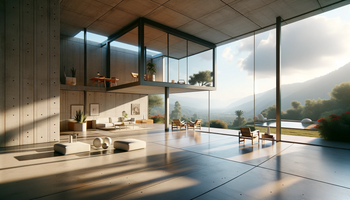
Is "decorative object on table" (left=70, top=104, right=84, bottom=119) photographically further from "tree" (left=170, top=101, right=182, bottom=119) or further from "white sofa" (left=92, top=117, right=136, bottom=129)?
"tree" (left=170, top=101, right=182, bottom=119)

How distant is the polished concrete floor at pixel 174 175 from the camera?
295cm

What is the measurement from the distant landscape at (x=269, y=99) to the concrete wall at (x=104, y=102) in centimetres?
1701

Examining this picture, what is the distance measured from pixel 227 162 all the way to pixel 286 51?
28303 millimetres

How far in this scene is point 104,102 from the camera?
14.4 meters

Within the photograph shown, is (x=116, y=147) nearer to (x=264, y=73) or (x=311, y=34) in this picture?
(x=311, y=34)

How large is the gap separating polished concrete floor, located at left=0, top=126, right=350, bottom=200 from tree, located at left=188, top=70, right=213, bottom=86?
6773 millimetres

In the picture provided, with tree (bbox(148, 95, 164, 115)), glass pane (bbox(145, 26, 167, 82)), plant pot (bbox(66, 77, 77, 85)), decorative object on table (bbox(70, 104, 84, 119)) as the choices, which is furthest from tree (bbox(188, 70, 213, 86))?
tree (bbox(148, 95, 164, 115))

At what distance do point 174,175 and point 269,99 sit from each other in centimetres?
2966

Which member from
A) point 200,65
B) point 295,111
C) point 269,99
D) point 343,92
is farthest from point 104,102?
point 269,99

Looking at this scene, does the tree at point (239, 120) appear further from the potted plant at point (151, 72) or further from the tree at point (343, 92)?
the potted plant at point (151, 72)

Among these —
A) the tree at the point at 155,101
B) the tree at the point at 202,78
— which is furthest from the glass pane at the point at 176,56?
the tree at the point at 155,101

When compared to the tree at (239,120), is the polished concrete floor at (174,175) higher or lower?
higher

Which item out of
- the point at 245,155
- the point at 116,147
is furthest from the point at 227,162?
the point at 116,147

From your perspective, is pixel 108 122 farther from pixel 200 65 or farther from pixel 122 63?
pixel 200 65
